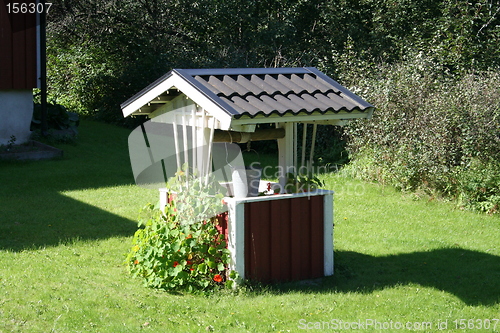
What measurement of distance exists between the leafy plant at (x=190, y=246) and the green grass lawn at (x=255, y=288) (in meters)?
0.19

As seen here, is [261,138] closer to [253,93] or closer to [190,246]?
[253,93]

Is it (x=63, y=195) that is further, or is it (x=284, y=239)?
(x=63, y=195)

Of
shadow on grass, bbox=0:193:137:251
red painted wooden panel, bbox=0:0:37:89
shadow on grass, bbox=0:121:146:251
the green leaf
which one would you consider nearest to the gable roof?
the green leaf

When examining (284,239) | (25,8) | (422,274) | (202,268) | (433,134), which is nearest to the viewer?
(202,268)

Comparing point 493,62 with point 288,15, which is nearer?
point 493,62

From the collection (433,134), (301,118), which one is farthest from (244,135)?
(433,134)

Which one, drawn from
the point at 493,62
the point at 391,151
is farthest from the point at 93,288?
the point at 493,62

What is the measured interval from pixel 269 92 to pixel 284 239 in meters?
1.59

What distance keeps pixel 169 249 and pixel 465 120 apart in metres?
6.48

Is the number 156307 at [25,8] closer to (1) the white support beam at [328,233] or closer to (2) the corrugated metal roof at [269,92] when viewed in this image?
(2) the corrugated metal roof at [269,92]

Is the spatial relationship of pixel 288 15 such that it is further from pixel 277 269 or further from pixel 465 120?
pixel 277 269

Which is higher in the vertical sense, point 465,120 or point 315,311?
point 465,120

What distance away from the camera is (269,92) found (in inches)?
243

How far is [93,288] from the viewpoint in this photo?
19.5 ft
